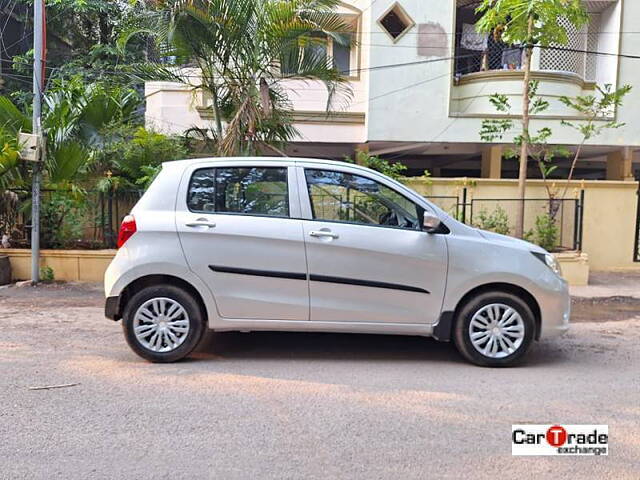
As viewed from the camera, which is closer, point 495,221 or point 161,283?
point 161,283

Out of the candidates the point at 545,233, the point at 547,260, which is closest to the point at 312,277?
the point at 547,260

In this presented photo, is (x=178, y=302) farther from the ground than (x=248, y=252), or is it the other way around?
(x=248, y=252)

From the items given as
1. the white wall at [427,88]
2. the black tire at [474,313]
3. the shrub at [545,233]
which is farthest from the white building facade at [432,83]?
the black tire at [474,313]

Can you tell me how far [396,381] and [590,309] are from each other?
16.1 feet

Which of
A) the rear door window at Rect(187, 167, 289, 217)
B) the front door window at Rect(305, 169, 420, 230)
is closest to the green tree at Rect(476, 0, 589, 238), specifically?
the front door window at Rect(305, 169, 420, 230)

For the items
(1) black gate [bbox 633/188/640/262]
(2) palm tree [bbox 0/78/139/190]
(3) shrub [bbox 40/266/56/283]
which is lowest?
(3) shrub [bbox 40/266/56/283]

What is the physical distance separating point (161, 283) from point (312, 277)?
144 centimetres

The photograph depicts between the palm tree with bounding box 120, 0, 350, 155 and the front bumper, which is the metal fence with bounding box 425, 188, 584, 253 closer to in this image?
the palm tree with bounding box 120, 0, 350, 155

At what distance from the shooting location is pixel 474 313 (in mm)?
5055

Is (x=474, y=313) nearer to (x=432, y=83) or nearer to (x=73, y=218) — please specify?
(x=73, y=218)

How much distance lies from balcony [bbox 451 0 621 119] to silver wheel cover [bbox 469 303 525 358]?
33.9 feet

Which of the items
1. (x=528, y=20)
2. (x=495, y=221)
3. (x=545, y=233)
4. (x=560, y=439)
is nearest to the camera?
(x=560, y=439)

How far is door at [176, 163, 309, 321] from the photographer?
503 centimetres

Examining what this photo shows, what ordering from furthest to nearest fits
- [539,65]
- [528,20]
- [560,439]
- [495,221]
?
[539,65]
[495,221]
[528,20]
[560,439]
